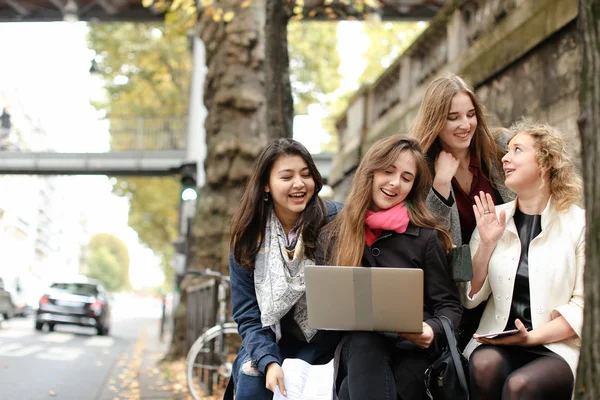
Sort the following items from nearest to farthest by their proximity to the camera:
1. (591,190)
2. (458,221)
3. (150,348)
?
(591,190)
(458,221)
(150,348)

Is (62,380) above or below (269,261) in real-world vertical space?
below

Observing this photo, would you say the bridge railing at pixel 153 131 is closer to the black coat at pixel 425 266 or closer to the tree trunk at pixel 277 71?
the tree trunk at pixel 277 71

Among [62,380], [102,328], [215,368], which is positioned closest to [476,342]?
[215,368]

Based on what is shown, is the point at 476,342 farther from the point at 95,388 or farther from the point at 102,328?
the point at 102,328

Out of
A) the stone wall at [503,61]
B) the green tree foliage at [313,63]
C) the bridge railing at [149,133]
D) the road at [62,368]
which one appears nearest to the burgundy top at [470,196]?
the stone wall at [503,61]

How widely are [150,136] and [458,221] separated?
28.7 metres

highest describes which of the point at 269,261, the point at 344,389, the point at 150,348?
the point at 269,261

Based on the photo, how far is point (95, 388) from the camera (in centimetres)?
1023

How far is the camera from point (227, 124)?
12.3 metres

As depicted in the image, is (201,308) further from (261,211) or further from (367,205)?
(367,205)

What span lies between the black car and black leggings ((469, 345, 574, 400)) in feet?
66.0

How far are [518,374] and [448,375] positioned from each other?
28 centimetres

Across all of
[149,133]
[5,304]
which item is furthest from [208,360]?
[149,133]

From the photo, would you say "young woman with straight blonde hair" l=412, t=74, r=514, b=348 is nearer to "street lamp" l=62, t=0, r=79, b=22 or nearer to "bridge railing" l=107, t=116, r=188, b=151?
"street lamp" l=62, t=0, r=79, b=22
